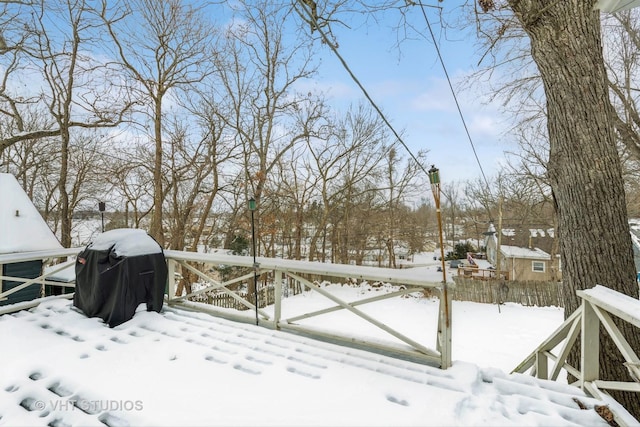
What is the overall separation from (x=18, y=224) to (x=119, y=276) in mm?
6456

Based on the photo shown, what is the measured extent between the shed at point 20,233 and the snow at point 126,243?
5334mm

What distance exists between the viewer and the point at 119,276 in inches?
129

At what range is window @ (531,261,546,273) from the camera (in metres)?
18.2

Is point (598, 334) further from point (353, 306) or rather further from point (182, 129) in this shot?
point (182, 129)

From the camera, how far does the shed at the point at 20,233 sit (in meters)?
6.95

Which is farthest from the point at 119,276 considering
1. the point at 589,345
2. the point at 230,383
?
the point at 589,345

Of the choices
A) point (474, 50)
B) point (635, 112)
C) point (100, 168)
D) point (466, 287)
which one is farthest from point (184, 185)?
point (635, 112)

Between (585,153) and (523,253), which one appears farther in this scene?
(523,253)

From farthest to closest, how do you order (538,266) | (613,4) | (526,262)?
1. (526,262)
2. (538,266)
3. (613,4)

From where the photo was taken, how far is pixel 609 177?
120 inches

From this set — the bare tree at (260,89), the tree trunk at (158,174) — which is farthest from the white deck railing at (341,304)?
the bare tree at (260,89)

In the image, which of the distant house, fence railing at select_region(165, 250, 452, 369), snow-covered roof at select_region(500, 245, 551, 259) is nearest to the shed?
fence railing at select_region(165, 250, 452, 369)

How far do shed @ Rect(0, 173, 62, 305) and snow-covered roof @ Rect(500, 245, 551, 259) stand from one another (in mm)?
21777

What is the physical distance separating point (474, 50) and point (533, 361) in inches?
183
